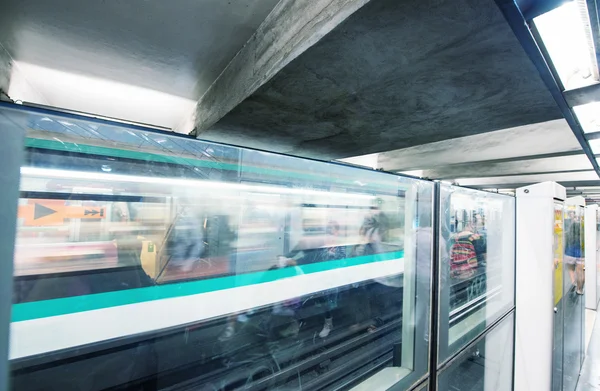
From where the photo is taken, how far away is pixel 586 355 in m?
4.38

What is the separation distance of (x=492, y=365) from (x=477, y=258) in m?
1.06

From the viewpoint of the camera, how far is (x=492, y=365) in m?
2.56

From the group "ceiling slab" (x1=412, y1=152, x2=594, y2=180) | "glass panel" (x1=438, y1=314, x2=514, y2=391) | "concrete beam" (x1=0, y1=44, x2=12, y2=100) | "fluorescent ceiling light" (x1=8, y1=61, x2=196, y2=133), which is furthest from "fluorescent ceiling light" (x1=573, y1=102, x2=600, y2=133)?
"concrete beam" (x1=0, y1=44, x2=12, y2=100)

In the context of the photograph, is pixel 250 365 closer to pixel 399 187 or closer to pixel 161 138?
pixel 399 187

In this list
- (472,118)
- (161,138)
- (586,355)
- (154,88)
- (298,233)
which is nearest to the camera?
(161,138)

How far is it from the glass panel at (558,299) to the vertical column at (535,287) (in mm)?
133

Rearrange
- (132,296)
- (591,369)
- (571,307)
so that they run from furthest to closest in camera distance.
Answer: (591,369), (571,307), (132,296)

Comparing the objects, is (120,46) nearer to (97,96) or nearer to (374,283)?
(97,96)

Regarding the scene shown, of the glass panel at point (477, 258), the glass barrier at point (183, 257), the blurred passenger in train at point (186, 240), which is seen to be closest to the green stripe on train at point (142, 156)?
the glass barrier at point (183, 257)

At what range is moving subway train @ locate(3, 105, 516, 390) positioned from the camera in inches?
34.0

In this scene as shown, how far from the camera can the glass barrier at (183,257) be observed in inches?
33.9

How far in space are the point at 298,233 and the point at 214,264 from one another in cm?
113

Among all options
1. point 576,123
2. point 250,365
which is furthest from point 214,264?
point 576,123

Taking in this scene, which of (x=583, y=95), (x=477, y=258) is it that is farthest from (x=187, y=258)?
(x=477, y=258)
